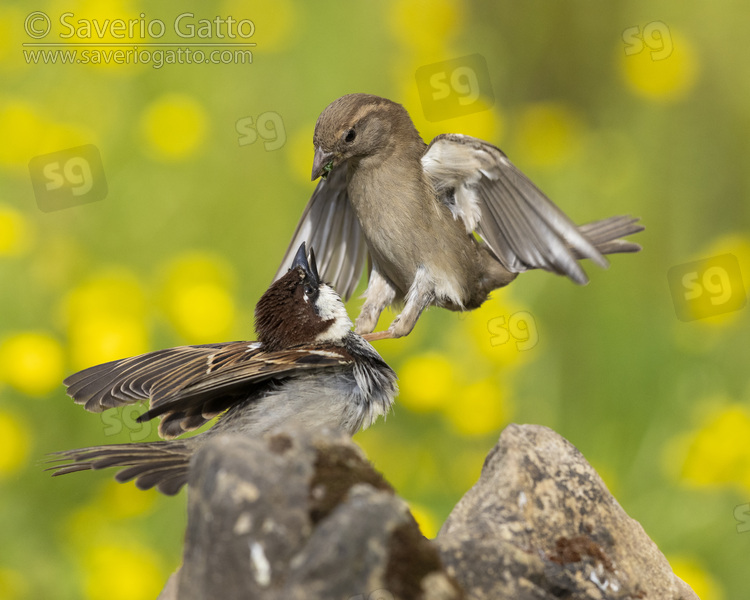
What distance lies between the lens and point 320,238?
502 cm

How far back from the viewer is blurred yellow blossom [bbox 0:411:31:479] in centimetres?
489

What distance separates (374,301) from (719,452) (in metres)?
2.22

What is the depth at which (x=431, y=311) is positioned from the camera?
591 cm

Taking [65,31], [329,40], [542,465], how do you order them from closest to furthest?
[542,465] → [65,31] → [329,40]

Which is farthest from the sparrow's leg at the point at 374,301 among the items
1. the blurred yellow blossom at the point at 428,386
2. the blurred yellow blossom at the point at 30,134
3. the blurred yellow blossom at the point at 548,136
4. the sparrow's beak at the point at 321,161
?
the blurred yellow blossom at the point at 30,134

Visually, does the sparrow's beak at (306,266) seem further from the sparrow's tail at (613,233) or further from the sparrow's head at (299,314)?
the sparrow's tail at (613,233)

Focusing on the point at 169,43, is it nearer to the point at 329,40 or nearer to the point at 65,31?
the point at 65,31

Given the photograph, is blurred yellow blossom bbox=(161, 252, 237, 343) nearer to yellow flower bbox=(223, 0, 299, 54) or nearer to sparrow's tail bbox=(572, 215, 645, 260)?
yellow flower bbox=(223, 0, 299, 54)

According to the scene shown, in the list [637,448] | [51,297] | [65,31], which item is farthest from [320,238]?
[65,31]

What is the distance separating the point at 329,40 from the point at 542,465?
4.99 meters

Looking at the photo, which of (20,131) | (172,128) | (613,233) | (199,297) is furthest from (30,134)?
(613,233)
